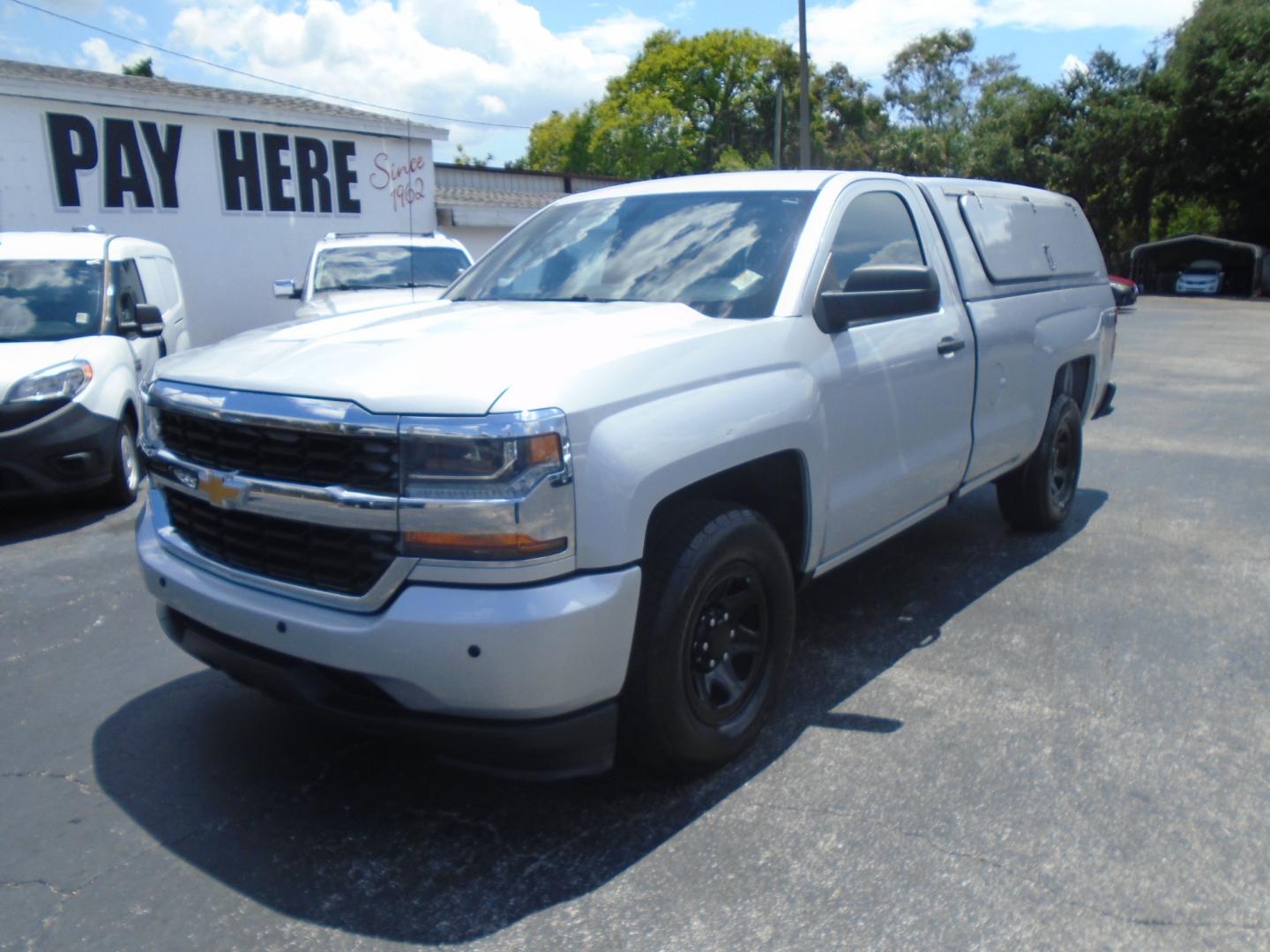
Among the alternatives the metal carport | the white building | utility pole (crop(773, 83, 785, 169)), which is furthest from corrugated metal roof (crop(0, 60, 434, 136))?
the metal carport

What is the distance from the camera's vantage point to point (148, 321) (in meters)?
7.32

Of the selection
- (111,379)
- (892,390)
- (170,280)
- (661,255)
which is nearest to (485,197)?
(170,280)

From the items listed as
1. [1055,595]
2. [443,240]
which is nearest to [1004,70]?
[443,240]

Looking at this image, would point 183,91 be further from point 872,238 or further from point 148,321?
point 872,238

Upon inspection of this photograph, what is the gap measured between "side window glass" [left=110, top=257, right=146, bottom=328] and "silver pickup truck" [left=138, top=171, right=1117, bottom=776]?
166 inches

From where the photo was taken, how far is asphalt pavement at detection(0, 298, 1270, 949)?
104 inches

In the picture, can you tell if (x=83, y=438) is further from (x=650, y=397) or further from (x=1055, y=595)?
(x=1055, y=595)

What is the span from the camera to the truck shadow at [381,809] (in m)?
2.75

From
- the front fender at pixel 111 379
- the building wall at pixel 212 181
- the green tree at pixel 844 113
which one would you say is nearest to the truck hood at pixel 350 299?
the front fender at pixel 111 379

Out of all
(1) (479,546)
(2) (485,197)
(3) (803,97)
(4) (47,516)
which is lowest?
(4) (47,516)

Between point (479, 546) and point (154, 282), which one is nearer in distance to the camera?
point (479, 546)

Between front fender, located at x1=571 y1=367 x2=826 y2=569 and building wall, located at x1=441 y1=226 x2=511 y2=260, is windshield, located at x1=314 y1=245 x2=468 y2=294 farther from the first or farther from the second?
building wall, located at x1=441 y1=226 x2=511 y2=260

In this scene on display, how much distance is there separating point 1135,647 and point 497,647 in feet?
9.80

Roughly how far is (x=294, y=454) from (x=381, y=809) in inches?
44.3
